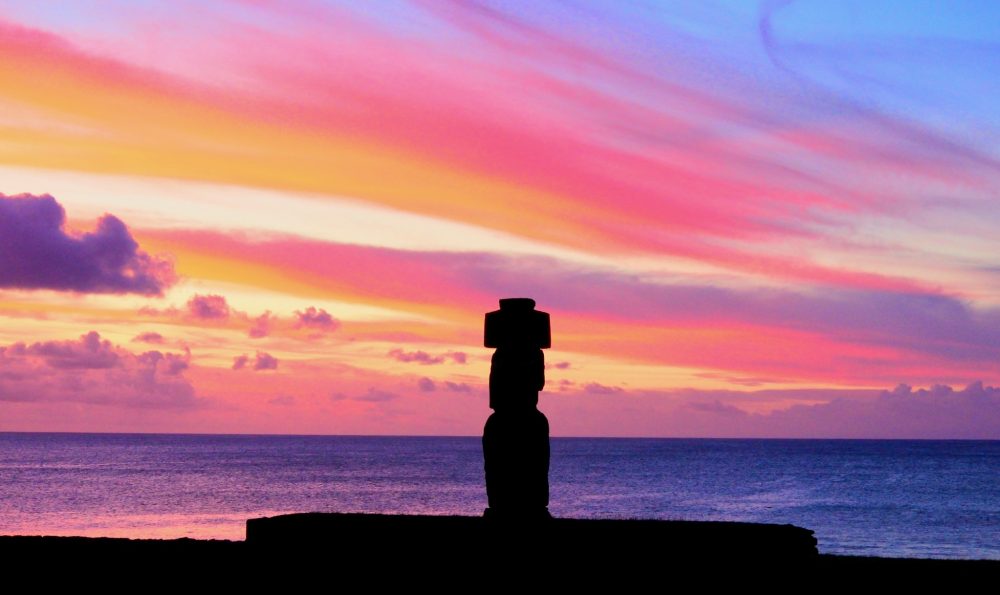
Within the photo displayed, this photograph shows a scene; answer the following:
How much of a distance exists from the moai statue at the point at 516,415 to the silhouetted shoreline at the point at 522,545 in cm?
37

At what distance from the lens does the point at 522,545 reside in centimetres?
1274

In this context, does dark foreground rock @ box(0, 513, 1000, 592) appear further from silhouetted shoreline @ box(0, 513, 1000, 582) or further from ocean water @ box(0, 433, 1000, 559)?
A: ocean water @ box(0, 433, 1000, 559)

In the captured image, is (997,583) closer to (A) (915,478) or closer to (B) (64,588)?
(B) (64,588)

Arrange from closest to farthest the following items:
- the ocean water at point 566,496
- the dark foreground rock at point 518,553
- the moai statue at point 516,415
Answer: the dark foreground rock at point 518,553
the moai statue at point 516,415
the ocean water at point 566,496

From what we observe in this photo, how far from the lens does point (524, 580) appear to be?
1266 centimetres

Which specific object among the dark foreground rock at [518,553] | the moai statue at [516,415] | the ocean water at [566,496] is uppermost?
the moai statue at [516,415]

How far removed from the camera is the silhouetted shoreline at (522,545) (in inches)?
485

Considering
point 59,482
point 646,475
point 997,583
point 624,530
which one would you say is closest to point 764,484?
point 646,475

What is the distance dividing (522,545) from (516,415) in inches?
82.1

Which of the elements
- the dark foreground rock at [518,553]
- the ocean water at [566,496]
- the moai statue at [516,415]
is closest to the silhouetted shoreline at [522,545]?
the dark foreground rock at [518,553]

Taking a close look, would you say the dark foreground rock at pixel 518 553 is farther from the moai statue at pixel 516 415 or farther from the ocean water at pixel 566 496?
the ocean water at pixel 566 496

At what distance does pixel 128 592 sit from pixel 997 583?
42.2 feet

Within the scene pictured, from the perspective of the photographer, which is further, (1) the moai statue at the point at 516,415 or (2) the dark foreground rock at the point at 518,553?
(1) the moai statue at the point at 516,415

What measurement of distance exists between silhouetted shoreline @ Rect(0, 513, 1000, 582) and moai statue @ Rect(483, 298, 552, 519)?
1.22 feet
